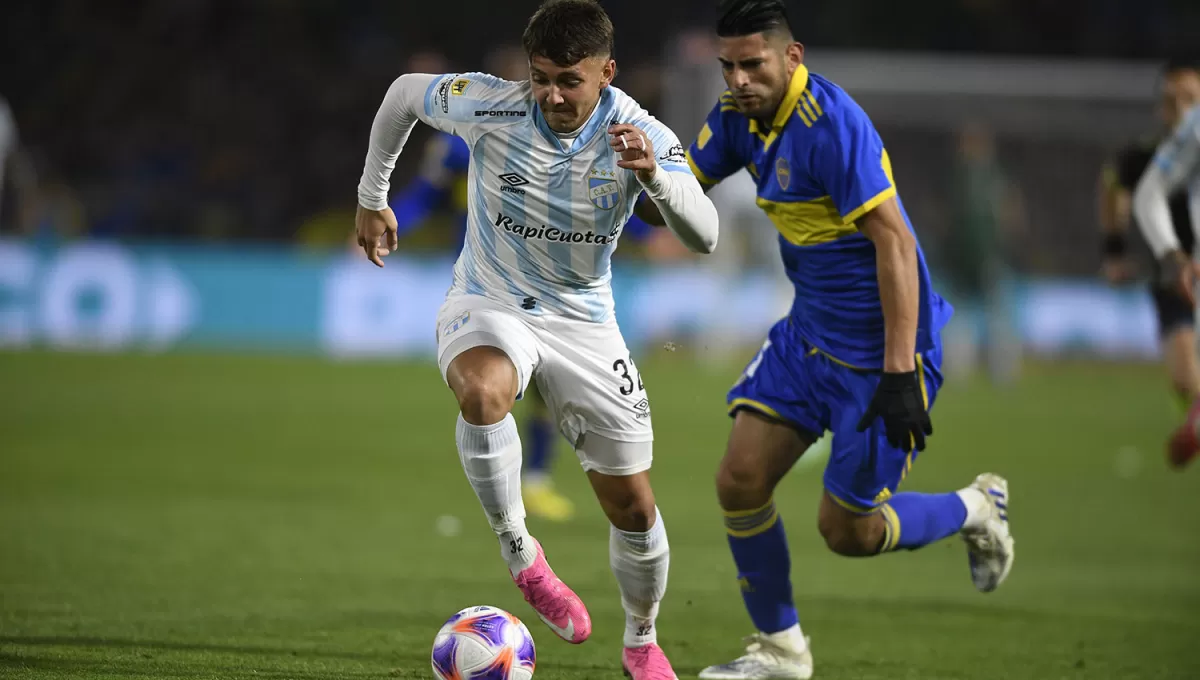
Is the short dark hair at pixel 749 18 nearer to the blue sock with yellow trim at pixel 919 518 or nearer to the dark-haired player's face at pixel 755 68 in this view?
the dark-haired player's face at pixel 755 68

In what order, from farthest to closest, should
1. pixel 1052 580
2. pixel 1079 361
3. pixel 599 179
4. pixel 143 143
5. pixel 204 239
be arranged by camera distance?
pixel 143 143 → pixel 1079 361 → pixel 204 239 → pixel 1052 580 → pixel 599 179

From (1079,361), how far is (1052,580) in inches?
574

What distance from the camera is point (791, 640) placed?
5.25 m

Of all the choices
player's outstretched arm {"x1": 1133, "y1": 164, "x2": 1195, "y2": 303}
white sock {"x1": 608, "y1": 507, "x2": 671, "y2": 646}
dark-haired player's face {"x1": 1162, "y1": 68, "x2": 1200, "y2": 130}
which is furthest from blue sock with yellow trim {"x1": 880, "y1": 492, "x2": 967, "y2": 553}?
dark-haired player's face {"x1": 1162, "y1": 68, "x2": 1200, "y2": 130}

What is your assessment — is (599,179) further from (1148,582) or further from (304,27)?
(304,27)

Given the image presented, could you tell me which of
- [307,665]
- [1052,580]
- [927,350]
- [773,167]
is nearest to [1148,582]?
[1052,580]

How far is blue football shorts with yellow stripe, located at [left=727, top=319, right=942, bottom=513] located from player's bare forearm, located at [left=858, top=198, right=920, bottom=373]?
1.09ft

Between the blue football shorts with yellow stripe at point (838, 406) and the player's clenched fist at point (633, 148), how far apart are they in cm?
128

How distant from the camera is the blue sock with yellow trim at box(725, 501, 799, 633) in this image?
529 centimetres

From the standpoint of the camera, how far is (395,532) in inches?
321

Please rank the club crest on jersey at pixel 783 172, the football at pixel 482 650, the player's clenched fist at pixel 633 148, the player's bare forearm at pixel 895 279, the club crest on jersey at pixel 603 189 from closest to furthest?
1. the player's clenched fist at pixel 633 148
2. the football at pixel 482 650
3. the club crest on jersey at pixel 603 189
4. the player's bare forearm at pixel 895 279
5. the club crest on jersey at pixel 783 172

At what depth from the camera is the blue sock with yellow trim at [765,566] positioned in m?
5.29

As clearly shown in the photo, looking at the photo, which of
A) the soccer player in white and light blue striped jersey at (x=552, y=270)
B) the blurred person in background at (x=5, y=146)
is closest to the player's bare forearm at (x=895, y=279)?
the soccer player in white and light blue striped jersey at (x=552, y=270)

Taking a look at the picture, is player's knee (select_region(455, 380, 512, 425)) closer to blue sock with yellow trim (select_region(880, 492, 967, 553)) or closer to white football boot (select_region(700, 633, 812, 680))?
white football boot (select_region(700, 633, 812, 680))
